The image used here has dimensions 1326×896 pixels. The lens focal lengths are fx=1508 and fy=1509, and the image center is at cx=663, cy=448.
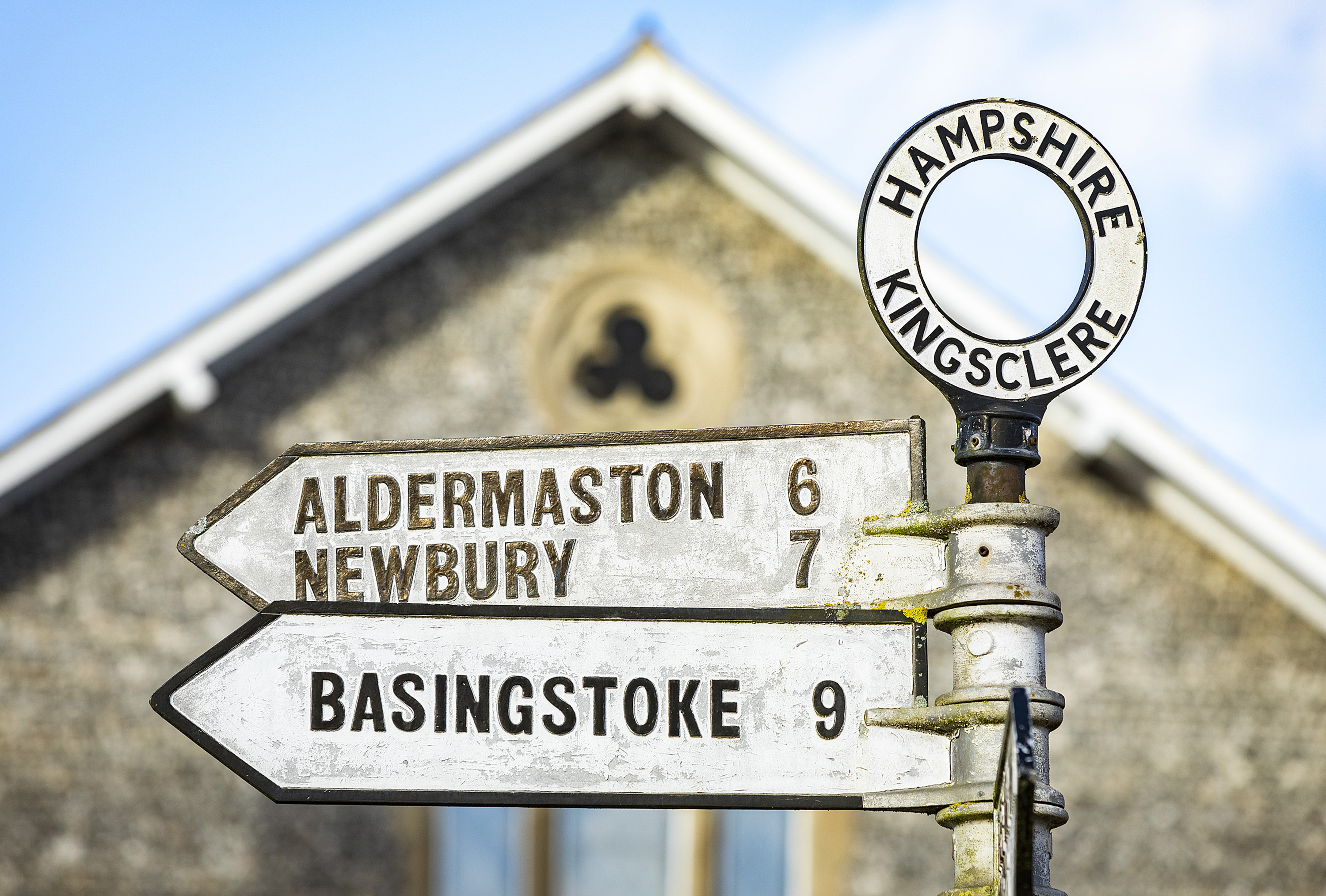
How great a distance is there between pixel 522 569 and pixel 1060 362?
0.94 metres

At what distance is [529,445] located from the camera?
8.51ft

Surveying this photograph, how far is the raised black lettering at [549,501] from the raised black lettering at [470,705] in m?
0.28

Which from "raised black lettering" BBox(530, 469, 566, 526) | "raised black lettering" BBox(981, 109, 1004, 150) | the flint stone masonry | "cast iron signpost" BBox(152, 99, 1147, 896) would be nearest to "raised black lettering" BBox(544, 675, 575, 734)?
"cast iron signpost" BBox(152, 99, 1147, 896)

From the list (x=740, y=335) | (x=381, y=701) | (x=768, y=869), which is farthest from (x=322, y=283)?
(x=381, y=701)

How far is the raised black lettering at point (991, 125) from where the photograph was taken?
7.95 ft

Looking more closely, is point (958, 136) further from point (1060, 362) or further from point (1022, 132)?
point (1060, 362)

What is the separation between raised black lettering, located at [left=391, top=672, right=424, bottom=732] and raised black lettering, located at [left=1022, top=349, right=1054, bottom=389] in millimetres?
1098

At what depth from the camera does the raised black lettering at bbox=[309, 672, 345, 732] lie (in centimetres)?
250

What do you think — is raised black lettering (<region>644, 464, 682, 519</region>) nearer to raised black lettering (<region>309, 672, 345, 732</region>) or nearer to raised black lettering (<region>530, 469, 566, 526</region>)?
raised black lettering (<region>530, 469, 566, 526</region>)

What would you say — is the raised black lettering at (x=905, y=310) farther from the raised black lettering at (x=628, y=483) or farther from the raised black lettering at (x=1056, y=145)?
the raised black lettering at (x=628, y=483)

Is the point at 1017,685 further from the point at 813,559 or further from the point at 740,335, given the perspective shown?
the point at 740,335

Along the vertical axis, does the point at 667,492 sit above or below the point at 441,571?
above

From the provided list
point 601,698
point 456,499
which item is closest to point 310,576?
point 456,499

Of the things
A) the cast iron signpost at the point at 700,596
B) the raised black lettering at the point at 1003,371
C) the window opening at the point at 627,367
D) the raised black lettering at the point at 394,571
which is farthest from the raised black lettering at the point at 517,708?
the window opening at the point at 627,367
